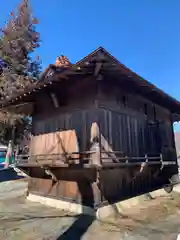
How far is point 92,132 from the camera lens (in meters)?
6.40

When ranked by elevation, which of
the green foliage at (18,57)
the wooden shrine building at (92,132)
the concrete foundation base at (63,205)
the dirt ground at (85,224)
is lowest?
the dirt ground at (85,224)

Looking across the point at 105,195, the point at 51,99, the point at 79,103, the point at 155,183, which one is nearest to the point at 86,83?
the point at 79,103

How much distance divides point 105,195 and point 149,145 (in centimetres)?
348

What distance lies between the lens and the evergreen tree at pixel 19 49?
17.4m

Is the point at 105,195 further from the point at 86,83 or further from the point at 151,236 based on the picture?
the point at 86,83

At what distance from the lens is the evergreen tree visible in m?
17.4

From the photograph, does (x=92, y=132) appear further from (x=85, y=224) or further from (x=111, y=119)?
(x=85, y=224)

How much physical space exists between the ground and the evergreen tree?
42.4 feet

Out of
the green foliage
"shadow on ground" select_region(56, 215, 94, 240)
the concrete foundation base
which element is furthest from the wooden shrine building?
the green foliage

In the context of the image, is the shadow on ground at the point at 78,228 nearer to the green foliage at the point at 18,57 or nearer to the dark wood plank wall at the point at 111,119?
the dark wood plank wall at the point at 111,119

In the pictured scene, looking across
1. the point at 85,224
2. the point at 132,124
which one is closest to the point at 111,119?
the point at 132,124

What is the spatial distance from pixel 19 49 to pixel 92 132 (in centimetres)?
1565

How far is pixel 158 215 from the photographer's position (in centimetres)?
642

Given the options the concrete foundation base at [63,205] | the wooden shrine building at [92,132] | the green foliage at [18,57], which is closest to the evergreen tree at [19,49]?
the green foliage at [18,57]
